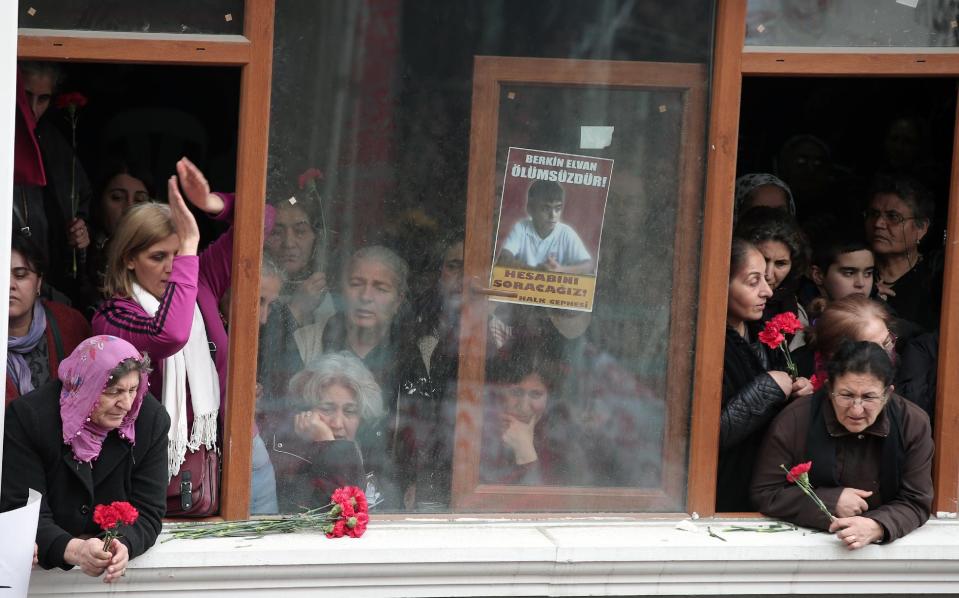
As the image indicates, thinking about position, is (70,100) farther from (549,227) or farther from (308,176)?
(549,227)

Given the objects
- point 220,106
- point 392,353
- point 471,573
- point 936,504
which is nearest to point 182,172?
point 392,353

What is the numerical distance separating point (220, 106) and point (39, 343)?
204cm

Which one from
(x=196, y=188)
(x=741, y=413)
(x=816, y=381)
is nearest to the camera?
(x=196, y=188)

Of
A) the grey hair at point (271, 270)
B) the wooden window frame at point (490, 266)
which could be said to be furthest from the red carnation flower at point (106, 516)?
the wooden window frame at point (490, 266)

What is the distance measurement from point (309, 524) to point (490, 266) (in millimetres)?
1029

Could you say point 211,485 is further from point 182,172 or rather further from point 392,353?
point 182,172

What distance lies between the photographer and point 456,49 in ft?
14.5

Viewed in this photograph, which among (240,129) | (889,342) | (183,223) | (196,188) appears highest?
(240,129)

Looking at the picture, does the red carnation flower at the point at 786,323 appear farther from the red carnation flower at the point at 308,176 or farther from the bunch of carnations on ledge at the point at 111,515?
the bunch of carnations on ledge at the point at 111,515

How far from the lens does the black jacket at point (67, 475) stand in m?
3.83

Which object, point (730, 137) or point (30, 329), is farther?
point (730, 137)

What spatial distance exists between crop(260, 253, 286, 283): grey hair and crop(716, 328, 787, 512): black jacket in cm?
157

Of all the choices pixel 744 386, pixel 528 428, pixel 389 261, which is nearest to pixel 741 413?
pixel 744 386

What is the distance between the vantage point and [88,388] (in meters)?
3.79
